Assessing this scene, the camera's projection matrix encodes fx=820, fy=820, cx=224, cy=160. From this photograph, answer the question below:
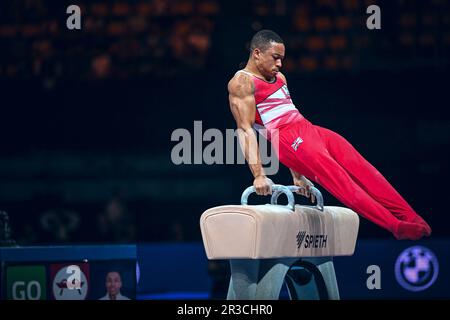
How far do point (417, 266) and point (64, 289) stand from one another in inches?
149

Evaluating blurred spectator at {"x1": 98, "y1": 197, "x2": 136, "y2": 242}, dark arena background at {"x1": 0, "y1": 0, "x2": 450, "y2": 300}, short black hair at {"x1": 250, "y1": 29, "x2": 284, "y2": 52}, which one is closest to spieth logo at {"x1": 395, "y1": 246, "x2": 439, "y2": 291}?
dark arena background at {"x1": 0, "y1": 0, "x2": 450, "y2": 300}

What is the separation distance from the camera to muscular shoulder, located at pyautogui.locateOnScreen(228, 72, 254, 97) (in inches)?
202

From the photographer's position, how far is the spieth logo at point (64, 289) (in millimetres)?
6020

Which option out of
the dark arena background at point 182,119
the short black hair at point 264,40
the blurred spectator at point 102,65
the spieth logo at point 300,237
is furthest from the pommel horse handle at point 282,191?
the blurred spectator at point 102,65

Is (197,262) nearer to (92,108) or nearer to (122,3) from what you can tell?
(92,108)

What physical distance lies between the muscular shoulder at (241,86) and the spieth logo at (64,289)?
6.48 ft

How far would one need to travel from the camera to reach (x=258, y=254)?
460cm

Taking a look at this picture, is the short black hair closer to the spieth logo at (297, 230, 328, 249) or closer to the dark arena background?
the spieth logo at (297, 230, 328, 249)

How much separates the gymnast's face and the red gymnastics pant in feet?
1.25

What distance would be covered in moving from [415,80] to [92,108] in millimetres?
3620

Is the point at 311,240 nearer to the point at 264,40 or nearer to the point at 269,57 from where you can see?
the point at 269,57

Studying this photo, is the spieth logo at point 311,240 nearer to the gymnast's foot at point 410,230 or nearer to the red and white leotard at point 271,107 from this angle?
the gymnast's foot at point 410,230

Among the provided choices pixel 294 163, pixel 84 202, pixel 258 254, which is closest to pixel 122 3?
pixel 84 202

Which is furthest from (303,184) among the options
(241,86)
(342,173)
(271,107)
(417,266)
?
(417,266)
